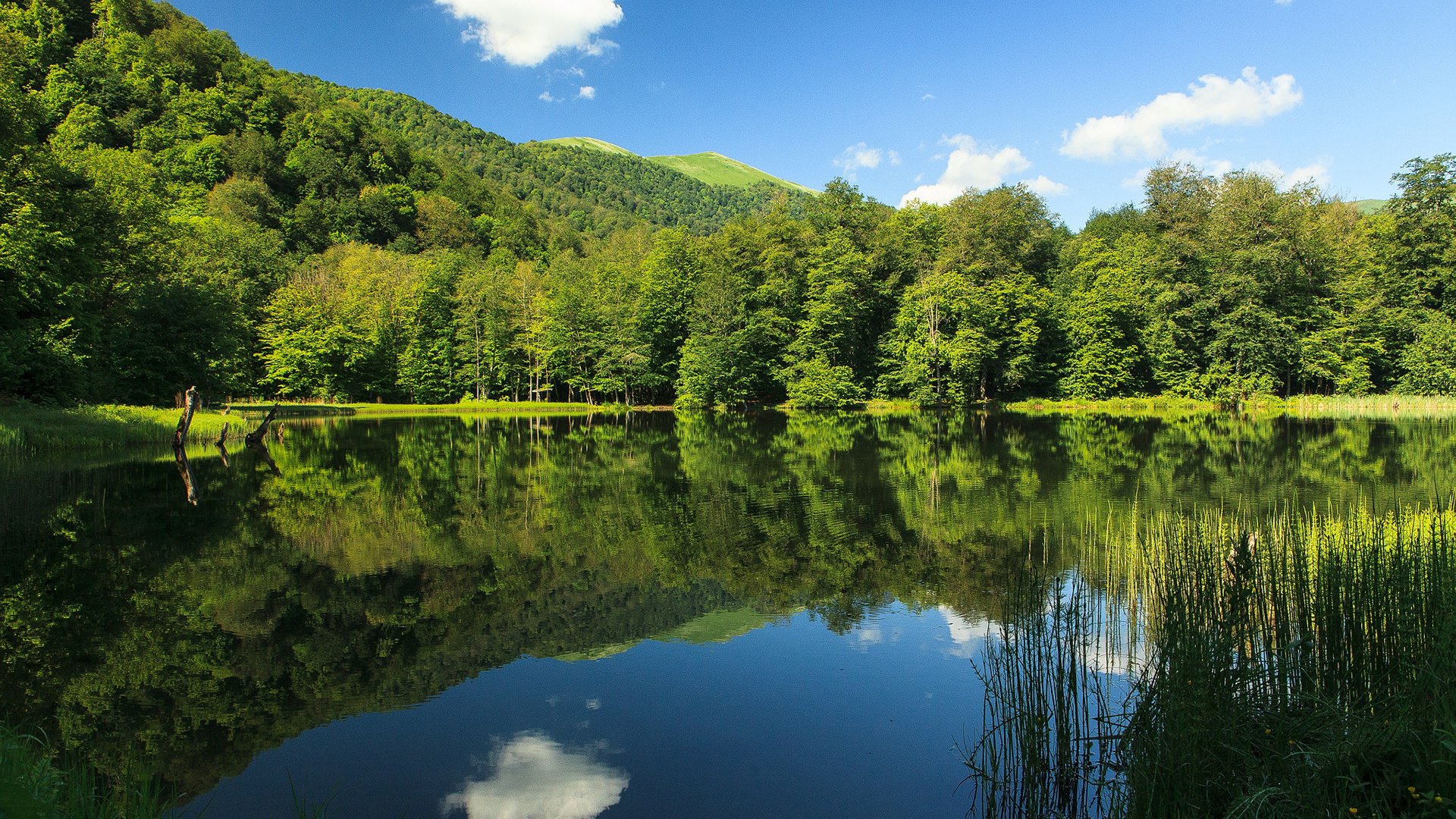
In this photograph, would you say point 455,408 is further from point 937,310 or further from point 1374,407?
point 1374,407

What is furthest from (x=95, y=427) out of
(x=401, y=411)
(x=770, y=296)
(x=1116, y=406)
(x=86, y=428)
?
(x=1116, y=406)

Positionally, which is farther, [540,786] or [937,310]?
[937,310]

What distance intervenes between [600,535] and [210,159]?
84.4 meters

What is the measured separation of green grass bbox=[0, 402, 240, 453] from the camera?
783 inches

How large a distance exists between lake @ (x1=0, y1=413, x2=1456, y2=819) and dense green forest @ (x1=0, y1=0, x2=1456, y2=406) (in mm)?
21442

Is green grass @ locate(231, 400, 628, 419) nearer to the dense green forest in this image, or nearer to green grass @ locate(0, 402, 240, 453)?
the dense green forest

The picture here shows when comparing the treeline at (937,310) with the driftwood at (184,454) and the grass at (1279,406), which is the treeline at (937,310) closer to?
the grass at (1279,406)

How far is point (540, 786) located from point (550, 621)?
3.54m

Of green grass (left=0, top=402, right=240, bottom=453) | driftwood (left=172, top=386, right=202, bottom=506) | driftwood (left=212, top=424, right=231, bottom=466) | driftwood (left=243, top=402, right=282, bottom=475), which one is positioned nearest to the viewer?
driftwood (left=172, top=386, right=202, bottom=506)

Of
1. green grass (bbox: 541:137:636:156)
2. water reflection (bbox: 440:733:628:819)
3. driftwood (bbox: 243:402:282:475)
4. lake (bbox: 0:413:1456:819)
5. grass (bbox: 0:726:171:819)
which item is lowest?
water reflection (bbox: 440:733:628:819)

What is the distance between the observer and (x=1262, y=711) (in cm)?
446

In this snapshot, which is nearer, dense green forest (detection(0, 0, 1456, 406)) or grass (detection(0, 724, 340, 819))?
grass (detection(0, 724, 340, 819))

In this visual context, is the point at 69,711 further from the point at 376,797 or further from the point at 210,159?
the point at 210,159

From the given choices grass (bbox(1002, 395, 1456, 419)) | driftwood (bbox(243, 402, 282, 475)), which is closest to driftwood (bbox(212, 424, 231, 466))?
driftwood (bbox(243, 402, 282, 475))
